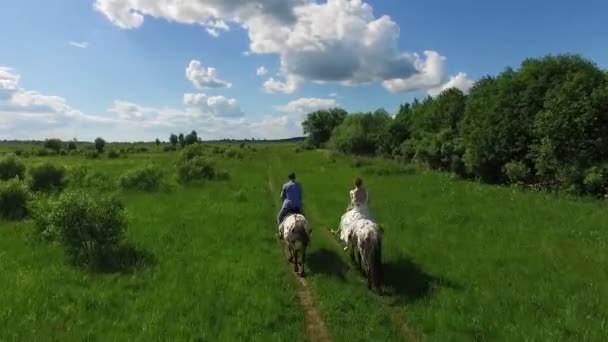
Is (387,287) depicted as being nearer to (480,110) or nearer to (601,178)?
(601,178)

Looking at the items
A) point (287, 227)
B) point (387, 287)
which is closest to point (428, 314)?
point (387, 287)

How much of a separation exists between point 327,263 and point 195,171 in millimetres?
31757

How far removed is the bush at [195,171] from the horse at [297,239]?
2880 cm

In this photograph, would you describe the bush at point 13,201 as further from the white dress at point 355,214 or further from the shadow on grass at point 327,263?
the white dress at point 355,214

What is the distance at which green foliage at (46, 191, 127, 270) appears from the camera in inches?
643

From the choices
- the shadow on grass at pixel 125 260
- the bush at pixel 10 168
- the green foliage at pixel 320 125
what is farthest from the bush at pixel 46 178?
the green foliage at pixel 320 125

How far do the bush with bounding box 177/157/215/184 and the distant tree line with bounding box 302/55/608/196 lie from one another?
2494 cm

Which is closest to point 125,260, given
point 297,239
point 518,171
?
point 297,239

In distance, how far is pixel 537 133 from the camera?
3784 cm

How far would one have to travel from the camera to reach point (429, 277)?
45.7ft

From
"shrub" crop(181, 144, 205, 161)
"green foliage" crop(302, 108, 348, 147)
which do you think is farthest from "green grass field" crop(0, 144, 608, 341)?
"green foliage" crop(302, 108, 348, 147)

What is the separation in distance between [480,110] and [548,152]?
48.4 feet

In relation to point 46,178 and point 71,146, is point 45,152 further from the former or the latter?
point 46,178

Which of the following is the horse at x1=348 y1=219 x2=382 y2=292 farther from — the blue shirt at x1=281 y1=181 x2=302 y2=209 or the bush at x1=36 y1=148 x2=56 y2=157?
the bush at x1=36 y1=148 x2=56 y2=157
